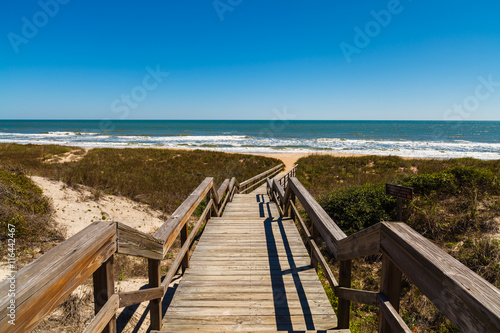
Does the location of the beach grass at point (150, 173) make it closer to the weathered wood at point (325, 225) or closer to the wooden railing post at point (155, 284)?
the weathered wood at point (325, 225)

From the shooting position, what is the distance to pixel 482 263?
4.46 m

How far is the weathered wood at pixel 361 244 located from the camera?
77.5 inches

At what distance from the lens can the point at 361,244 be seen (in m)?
2.14

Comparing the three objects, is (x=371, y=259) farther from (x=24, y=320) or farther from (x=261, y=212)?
(x=24, y=320)

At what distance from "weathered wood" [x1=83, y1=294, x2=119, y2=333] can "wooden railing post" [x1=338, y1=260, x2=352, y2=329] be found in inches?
75.2

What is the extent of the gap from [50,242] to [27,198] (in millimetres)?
1642

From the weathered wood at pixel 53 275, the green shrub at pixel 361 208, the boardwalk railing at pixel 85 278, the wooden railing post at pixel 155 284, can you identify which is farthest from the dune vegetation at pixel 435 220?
the weathered wood at pixel 53 275

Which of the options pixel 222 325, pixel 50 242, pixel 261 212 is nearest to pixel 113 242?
pixel 222 325

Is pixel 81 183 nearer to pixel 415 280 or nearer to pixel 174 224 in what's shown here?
pixel 174 224

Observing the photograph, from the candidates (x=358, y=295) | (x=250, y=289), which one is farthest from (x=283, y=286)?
(x=358, y=295)

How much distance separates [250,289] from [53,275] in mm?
2525

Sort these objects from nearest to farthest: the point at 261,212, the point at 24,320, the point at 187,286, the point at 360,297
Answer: the point at 24,320, the point at 360,297, the point at 187,286, the point at 261,212

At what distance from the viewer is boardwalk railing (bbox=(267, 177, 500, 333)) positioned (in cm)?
106

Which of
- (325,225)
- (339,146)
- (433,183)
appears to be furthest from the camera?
(339,146)
